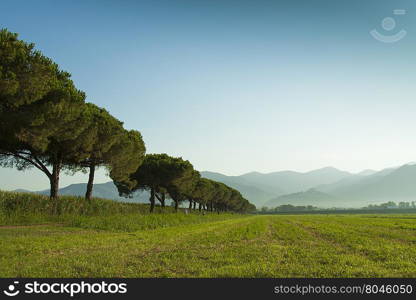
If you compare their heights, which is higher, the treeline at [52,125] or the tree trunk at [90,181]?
the treeline at [52,125]

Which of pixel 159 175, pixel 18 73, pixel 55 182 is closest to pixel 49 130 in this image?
pixel 18 73

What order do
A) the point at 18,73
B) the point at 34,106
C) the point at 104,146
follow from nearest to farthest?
1. the point at 18,73
2. the point at 34,106
3. the point at 104,146

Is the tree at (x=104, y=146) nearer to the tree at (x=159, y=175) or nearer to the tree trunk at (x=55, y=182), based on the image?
the tree trunk at (x=55, y=182)

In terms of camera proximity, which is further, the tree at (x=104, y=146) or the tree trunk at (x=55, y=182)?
the tree at (x=104, y=146)

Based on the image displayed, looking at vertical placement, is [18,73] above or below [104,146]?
above

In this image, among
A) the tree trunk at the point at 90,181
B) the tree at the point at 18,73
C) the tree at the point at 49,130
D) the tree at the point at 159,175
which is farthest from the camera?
the tree at the point at 159,175

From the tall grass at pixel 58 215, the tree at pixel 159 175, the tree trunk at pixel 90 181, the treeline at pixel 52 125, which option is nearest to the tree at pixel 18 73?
the treeline at pixel 52 125

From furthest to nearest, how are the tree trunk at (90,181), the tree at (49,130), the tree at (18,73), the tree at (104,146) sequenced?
1. the tree trunk at (90,181)
2. the tree at (104,146)
3. the tree at (49,130)
4. the tree at (18,73)

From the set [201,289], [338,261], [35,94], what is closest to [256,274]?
[201,289]

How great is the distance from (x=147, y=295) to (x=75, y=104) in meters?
33.2

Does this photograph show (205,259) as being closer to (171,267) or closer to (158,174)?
(171,267)

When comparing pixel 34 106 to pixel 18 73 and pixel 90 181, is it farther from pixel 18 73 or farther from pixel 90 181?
pixel 90 181

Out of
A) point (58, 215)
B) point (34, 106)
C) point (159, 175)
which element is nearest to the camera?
point (34, 106)

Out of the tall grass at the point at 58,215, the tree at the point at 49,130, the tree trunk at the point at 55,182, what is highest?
the tree at the point at 49,130
